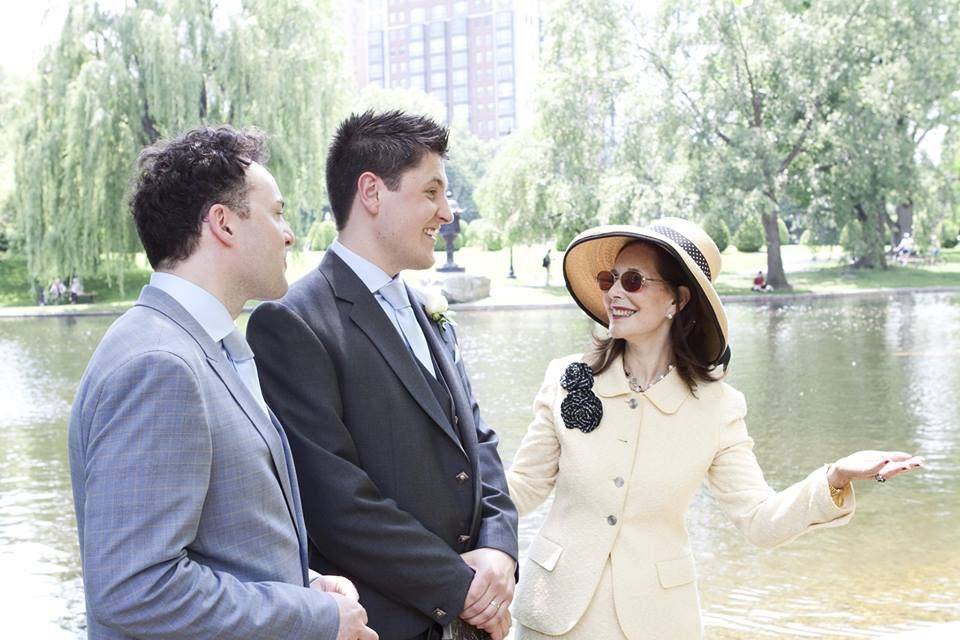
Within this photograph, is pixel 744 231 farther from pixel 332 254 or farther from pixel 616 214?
pixel 332 254

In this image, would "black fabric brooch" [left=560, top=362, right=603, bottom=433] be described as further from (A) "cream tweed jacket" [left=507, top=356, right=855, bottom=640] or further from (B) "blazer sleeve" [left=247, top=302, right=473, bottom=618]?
(B) "blazer sleeve" [left=247, top=302, right=473, bottom=618]

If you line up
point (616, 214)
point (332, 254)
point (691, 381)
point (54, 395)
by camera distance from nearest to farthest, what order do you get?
point (332, 254), point (691, 381), point (54, 395), point (616, 214)

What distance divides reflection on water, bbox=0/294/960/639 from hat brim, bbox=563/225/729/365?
269 centimetres

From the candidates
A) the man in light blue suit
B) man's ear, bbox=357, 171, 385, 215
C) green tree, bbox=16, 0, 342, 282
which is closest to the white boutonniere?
man's ear, bbox=357, 171, 385, 215

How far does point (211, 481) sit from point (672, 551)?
49.0 inches

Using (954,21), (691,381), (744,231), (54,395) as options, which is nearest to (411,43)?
(744,231)

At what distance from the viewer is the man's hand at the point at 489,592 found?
7.57 ft

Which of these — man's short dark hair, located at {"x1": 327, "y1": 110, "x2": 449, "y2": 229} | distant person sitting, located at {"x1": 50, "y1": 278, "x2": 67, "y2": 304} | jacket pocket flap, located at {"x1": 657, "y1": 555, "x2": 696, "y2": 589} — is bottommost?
distant person sitting, located at {"x1": 50, "y1": 278, "x2": 67, "y2": 304}

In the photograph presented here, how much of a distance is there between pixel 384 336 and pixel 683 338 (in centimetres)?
81

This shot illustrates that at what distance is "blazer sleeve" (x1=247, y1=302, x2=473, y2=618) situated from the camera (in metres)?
2.18

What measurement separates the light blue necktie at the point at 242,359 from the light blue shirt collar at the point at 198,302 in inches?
1.6

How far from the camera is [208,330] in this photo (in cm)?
183

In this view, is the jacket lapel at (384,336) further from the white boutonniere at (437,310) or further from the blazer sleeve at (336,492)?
the white boutonniere at (437,310)

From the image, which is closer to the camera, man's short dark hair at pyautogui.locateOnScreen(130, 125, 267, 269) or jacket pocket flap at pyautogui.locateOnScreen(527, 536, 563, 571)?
man's short dark hair at pyautogui.locateOnScreen(130, 125, 267, 269)
